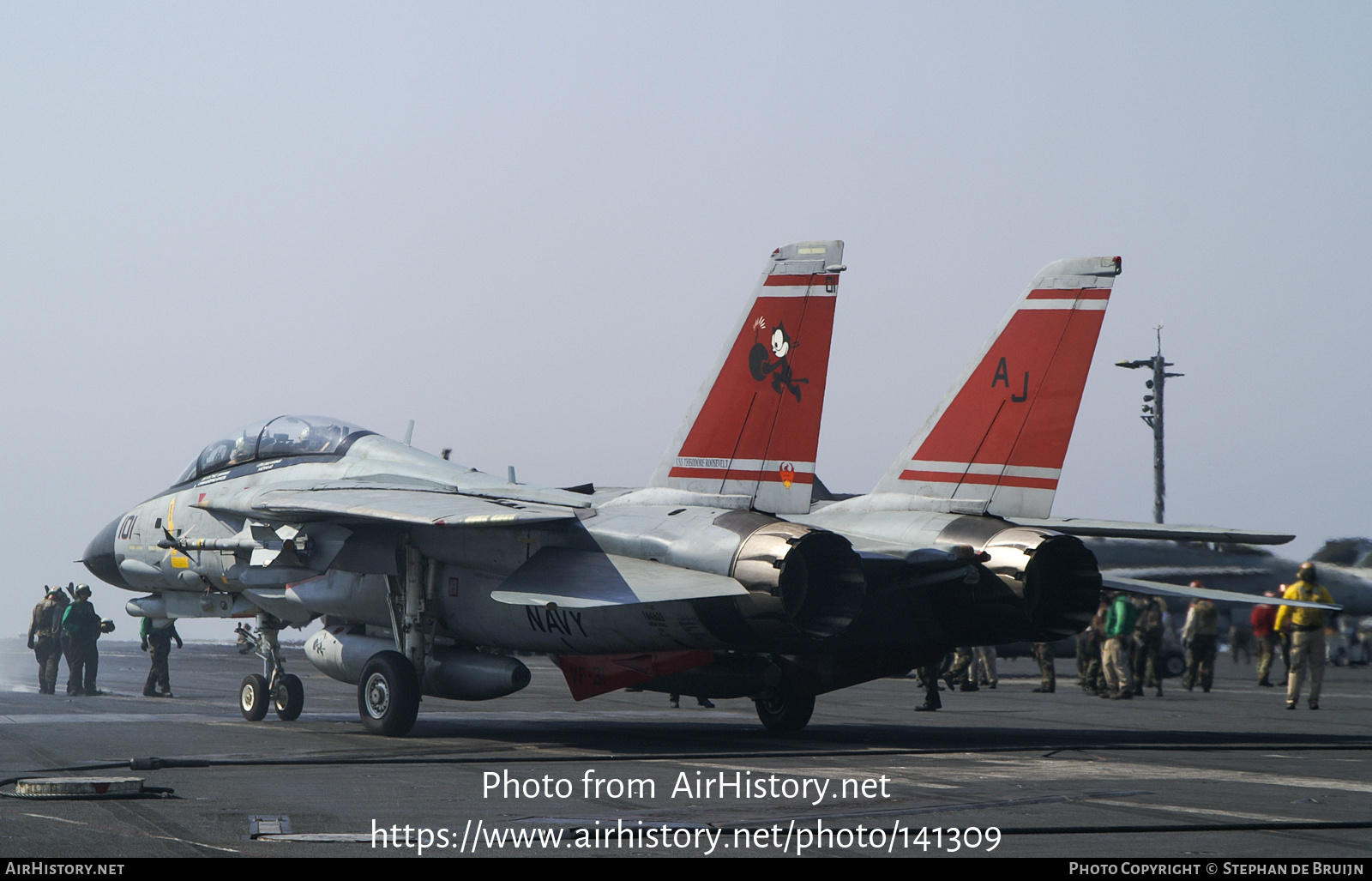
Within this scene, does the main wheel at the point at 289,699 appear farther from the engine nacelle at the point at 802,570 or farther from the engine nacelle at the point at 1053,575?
the engine nacelle at the point at 1053,575

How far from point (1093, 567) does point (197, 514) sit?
1011 cm

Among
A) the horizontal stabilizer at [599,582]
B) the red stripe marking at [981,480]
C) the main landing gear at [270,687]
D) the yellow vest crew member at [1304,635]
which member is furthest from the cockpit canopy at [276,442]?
the yellow vest crew member at [1304,635]

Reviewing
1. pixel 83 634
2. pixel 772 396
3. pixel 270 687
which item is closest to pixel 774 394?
pixel 772 396

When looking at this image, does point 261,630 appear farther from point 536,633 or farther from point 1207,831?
point 1207,831

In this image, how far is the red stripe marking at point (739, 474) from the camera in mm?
12391

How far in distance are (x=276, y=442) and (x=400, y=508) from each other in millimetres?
4167

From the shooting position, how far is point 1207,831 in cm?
700

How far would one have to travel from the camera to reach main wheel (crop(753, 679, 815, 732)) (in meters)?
14.3

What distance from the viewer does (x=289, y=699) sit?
15.2m

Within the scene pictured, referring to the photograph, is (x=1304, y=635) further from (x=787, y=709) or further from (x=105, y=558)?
(x=105, y=558)

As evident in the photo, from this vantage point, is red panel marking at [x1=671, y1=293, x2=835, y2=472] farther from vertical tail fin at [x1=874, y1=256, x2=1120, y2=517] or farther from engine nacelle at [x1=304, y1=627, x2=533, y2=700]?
engine nacelle at [x1=304, y1=627, x2=533, y2=700]

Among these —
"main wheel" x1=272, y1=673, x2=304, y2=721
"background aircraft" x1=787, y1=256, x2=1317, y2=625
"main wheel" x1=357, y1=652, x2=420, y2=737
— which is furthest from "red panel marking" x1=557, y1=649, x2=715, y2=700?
"main wheel" x1=272, y1=673, x2=304, y2=721

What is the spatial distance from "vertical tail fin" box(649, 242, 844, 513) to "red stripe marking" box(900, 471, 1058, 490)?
159 centimetres

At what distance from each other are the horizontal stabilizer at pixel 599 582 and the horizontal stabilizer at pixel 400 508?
1.51ft
